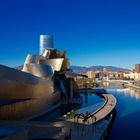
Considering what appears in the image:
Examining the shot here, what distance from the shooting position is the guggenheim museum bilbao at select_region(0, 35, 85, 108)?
63.2ft

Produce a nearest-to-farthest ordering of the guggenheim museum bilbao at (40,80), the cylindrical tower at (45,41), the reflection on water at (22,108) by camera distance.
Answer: the reflection on water at (22,108) → the guggenheim museum bilbao at (40,80) → the cylindrical tower at (45,41)

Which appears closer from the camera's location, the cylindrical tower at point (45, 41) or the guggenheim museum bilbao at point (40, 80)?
the guggenheim museum bilbao at point (40, 80)

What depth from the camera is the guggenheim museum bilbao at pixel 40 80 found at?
1925 centimetres

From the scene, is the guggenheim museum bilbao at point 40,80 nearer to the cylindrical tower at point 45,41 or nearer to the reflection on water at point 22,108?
the reflection on water at point 22,108

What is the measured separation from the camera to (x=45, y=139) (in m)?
14.1

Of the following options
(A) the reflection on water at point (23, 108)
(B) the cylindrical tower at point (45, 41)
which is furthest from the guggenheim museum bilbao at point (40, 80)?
(B) the cylindrical tower at point (45, 41)

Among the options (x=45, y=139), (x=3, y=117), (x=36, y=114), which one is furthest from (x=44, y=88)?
(x=45, y=139)

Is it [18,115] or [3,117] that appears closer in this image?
[3,117]

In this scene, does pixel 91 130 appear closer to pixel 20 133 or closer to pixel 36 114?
pixel 36 114

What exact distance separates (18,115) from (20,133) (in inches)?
376

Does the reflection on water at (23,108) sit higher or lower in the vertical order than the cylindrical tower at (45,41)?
lower

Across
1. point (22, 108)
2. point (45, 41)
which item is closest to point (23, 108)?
point (22, 108)

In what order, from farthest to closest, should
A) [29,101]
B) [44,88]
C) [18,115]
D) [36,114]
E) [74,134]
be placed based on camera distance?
[44,88] → [36,114] → [29,101] → [18,115] → [74,134]

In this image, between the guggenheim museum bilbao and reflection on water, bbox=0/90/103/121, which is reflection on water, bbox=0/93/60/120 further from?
the guggenheim museum bilbao
